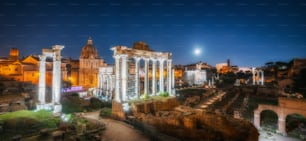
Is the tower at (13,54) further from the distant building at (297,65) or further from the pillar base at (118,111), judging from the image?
the distant building at (297,65)

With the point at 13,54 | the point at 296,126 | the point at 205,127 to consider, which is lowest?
the point at 296,126

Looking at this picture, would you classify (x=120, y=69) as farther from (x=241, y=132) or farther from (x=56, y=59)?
(x=241, y=132)

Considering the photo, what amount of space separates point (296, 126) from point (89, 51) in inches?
2041

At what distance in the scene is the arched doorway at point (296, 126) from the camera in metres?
20.4

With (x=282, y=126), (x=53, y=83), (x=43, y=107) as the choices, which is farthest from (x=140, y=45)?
(x=282, y=126)

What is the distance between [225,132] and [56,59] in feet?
69.6

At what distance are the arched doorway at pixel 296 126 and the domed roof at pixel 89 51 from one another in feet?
163

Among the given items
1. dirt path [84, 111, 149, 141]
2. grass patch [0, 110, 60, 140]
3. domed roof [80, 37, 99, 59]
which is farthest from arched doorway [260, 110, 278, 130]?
domed roof [80, 37, 99, 59]

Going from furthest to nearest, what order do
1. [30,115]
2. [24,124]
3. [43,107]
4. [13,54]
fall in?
[13,54]
[43,107]
[30,115]
[24,124]

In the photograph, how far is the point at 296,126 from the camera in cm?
2350

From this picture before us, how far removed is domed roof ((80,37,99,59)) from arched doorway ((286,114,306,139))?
49.7 meters

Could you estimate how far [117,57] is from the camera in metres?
20.2

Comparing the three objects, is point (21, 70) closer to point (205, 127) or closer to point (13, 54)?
point (13, 54)

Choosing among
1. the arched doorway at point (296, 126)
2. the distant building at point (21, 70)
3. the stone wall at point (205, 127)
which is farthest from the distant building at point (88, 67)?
the arched doorway at point (296, 126)
